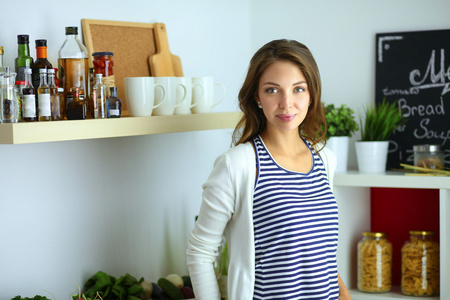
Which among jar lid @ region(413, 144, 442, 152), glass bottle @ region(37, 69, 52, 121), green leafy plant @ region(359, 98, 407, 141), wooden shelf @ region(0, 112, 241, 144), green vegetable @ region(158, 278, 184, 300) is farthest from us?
green leafy plant @ region(359, 98, 407, 141)

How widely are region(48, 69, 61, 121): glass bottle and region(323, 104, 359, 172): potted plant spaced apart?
1043 millimetres

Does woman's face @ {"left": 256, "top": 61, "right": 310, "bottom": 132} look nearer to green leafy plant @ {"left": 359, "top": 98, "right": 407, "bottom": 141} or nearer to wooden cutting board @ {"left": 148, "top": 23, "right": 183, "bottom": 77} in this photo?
wooden cutting board @ {"left": 148, "top": 23, "right": 183, "bottom": 77}

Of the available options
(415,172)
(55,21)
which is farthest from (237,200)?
(415,172)

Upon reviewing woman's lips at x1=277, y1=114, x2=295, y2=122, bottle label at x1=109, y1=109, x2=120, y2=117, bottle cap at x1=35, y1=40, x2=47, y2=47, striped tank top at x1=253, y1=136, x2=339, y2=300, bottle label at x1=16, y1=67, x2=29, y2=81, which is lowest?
striped tank top at x1=253, y1=136, x2=339, y2=300

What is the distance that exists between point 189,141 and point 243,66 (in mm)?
466

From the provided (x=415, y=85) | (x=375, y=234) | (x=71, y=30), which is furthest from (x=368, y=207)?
(x=71, y=30)

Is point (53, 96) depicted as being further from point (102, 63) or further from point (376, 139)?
point (376, 139)

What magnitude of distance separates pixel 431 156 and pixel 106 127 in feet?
3.68

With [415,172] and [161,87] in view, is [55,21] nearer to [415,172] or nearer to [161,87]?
[161,87]

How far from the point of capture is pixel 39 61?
1531mm

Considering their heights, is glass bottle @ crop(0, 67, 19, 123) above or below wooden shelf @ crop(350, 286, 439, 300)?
above

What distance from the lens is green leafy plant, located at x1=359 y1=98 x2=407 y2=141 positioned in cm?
219

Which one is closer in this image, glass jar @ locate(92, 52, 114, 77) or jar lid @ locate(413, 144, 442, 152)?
glass jar @ locate(92, 52, 114, 77)

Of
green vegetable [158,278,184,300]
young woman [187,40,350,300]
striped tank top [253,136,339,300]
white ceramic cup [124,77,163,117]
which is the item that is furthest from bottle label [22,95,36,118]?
green vegetable [158,278,184,300]
